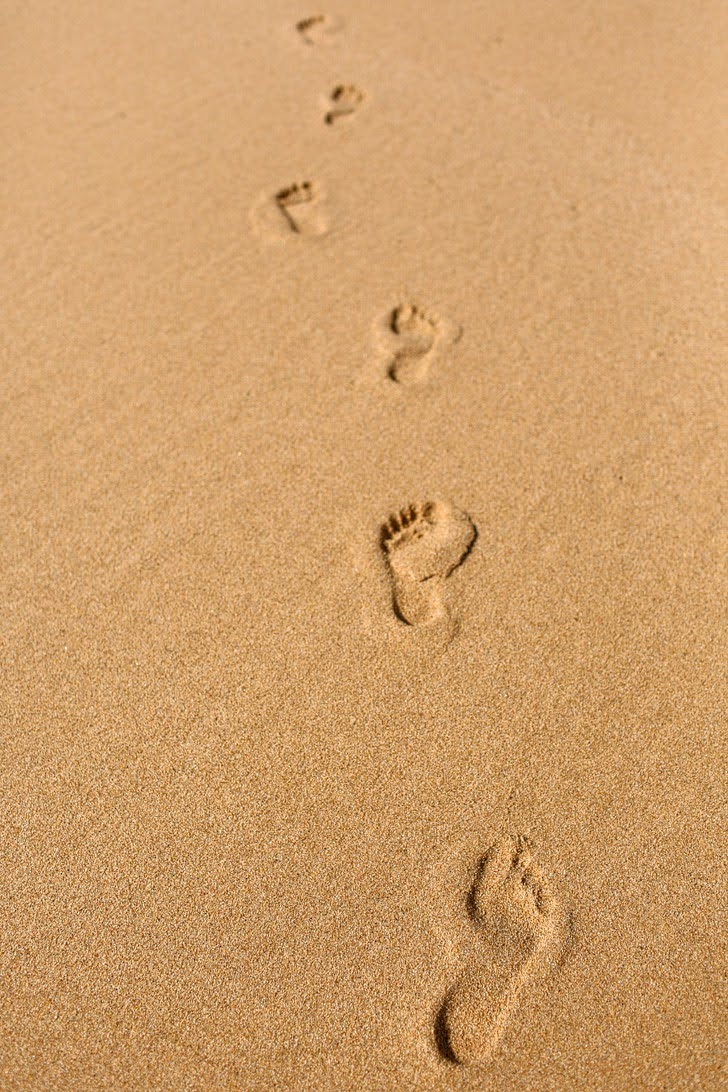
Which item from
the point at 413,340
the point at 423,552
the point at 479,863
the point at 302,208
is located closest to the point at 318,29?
the point at 302,208

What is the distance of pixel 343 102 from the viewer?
2.93 metres

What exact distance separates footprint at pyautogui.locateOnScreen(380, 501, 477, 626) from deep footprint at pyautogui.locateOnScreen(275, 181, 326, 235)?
3.55ft

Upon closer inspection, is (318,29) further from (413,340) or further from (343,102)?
(413,340)

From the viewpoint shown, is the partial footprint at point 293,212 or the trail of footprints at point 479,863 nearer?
the trail of footprints at point 479,863

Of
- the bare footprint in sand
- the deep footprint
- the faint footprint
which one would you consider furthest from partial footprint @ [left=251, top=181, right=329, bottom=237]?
the bare footprint in sand

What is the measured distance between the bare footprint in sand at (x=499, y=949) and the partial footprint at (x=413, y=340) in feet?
3.81

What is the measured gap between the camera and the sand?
1366 millimetres

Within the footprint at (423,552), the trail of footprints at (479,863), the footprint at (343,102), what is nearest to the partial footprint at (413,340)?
the trail of footprints at (479,863)

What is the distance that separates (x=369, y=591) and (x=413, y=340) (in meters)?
0.78

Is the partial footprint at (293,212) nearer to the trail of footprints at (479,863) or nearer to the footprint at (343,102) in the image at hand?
the trail of footprints at (479,863)

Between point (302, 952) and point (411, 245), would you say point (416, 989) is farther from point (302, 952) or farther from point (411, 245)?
point (411, 245)

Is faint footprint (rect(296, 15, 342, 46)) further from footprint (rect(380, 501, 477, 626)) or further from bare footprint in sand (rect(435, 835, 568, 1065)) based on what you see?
bare footprint in sand (rect(435, 835, 568, 1065))

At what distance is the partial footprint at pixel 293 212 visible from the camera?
249 cm

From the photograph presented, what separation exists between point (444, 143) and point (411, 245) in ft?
1.80
